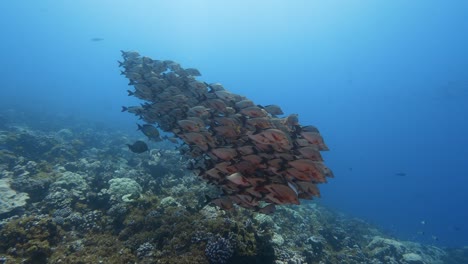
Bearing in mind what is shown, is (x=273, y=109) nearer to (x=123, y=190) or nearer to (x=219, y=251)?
(x=219, y=251)

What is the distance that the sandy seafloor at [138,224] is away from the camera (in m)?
7.27

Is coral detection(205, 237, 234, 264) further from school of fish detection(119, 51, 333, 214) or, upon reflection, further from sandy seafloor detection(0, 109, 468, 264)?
school of fish detection(119, 51, 333, 214)

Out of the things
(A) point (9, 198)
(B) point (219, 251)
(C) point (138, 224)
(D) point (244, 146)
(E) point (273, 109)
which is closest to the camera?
(D) point (244, 146)

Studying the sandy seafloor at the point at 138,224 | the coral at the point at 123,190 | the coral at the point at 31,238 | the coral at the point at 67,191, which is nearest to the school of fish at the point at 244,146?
the sandy seafloor at the point at 138,224

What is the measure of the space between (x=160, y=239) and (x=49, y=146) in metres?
14.6

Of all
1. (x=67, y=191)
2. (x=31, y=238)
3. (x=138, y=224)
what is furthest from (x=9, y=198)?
(x=138, y=224)

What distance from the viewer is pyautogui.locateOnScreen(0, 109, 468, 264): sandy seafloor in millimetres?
7266

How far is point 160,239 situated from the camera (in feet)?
25.8

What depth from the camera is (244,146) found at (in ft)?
21.2

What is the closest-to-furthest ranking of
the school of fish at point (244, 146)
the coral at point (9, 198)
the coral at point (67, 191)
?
the school of fish at point (244, 146)
the coral at point (9, 198)
the coral at point (67, 191)

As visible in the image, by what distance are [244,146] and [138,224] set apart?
4.48m

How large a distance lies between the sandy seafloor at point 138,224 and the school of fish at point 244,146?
132cm

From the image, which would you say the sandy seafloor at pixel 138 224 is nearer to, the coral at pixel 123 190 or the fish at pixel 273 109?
the coral at pixel 123 190

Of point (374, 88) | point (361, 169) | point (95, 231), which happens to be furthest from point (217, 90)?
point (374, 88)
